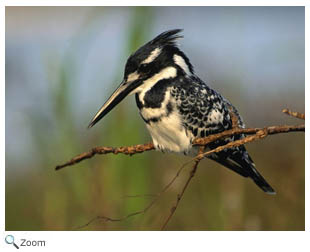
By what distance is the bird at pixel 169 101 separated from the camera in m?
2.63

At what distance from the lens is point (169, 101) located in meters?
2.63

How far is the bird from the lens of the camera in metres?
2.63

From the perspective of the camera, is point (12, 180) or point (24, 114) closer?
point (24, 114)

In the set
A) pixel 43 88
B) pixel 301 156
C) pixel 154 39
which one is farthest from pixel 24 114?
pixel 301 156

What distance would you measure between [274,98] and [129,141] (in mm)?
1748

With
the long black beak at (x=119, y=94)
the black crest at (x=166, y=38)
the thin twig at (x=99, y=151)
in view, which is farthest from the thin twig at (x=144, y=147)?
the black crest at (x=166, y=38)

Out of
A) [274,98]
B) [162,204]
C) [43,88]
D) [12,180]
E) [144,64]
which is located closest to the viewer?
[144,64]

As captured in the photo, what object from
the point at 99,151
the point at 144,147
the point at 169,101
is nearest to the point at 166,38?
the point at 169,101

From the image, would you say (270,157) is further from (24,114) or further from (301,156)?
(24,114)

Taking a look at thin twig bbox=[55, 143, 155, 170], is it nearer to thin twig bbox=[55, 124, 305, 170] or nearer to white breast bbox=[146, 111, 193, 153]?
thin twig bbox=[55, 124, 305, 170]

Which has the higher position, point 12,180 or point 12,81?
point 12,81

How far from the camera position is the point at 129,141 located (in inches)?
106
